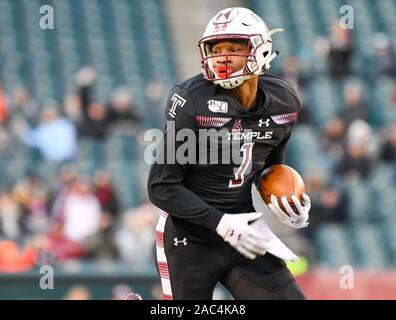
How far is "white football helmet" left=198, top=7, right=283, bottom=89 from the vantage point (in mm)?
5617

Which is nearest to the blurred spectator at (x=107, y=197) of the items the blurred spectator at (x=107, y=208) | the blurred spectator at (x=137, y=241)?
the blurred spectator at (x=107, y=208)

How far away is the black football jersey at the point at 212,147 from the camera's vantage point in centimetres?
558

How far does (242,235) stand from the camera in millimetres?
5398

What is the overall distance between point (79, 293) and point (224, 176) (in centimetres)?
456

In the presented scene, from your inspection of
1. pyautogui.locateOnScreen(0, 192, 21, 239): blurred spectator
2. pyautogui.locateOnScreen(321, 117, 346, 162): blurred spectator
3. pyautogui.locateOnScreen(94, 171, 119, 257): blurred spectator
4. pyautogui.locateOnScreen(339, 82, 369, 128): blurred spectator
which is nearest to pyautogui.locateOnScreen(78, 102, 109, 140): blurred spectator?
pyautogui.locateOnScreen(94, 171, 119, 257): blurred spectator

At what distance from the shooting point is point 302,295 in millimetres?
5598

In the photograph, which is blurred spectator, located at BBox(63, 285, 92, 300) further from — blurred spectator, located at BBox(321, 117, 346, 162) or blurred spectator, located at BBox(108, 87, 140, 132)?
blurred spectator, located at BBox(321, 117, 346, 162)

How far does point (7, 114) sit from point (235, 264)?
814 cm

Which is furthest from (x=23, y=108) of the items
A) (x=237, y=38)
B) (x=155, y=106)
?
(x=237, y=38)

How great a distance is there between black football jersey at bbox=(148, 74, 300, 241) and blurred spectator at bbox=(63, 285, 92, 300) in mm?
4291

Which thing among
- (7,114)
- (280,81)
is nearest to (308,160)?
(7,114)

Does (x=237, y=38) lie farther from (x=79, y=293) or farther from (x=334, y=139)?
(x=334, y=139)
